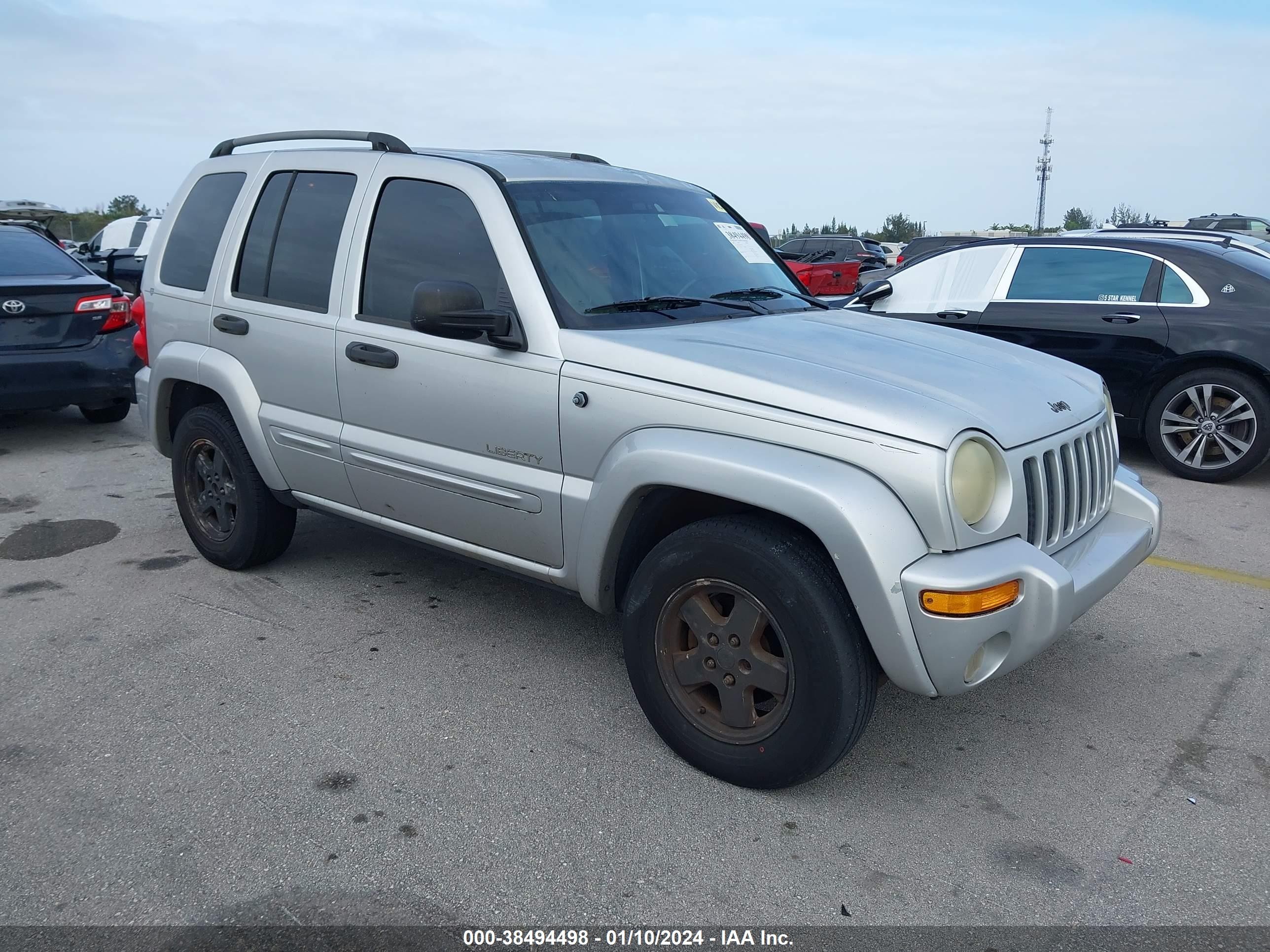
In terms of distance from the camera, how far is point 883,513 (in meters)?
2.73

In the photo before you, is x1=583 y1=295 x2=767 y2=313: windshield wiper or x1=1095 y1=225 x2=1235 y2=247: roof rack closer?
x1=583 y1=295 x2=767 y2=313: windshield wiper

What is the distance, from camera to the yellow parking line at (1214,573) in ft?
16.3

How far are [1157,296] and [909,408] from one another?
518cm

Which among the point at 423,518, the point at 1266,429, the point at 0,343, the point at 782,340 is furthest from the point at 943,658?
the point at 0,343

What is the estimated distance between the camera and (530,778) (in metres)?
3.21

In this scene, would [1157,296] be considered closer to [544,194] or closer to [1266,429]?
[1266,429]

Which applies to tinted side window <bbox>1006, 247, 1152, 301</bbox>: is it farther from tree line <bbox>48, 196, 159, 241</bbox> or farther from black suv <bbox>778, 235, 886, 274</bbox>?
tree line <bbox>48, 196, 159, 241</bbox>

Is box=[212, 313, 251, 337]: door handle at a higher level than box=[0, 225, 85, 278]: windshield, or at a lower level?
lower

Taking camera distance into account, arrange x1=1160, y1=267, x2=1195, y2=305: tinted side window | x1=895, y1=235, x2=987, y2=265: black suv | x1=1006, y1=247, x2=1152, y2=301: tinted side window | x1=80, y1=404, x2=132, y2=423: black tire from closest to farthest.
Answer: x1=1160, y1=267, x2=1195, y2=305: tinted side window, x1=1006, y1=247, x2=1152, y2=301: tinted side window, x1=80, y1=404, x2=132, y2=423: black tire, x1=895, y1=235, x2=987, y2=265: black suv

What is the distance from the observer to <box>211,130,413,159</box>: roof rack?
4.20 meters

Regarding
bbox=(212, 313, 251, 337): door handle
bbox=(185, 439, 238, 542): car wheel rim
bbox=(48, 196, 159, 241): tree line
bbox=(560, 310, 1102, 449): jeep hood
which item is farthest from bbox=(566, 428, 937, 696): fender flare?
bbox=(48, 196, 159, 241): tree line

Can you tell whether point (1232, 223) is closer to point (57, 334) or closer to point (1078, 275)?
point (1078, 275)

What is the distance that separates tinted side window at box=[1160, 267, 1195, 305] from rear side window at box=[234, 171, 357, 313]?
217 inches

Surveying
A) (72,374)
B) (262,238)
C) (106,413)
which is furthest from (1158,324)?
(106,413)
